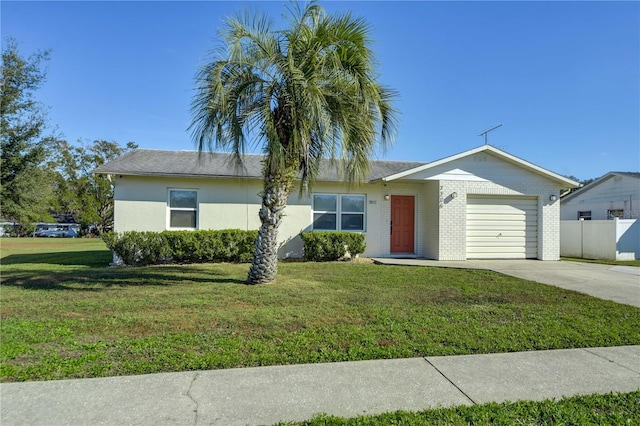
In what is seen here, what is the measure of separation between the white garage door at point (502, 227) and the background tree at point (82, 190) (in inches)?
1418

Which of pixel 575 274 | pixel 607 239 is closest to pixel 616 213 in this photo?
pixel 607 239

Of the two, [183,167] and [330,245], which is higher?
[183,167]

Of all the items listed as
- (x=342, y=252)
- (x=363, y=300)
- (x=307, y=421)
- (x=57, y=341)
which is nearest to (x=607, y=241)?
(x=342, y=252)

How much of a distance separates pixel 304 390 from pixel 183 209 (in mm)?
10991

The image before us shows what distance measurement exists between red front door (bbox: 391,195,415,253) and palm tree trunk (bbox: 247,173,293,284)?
23.2 ft

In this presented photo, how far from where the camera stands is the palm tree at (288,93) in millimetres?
7426

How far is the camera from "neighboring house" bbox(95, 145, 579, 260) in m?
12.8

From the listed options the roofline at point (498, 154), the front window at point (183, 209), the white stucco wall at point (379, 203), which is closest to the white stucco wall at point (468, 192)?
the white stucco wall at point (379, 203)

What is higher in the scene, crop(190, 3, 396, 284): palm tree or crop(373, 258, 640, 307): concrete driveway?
crop(190, 3, 396, 284): palm tree

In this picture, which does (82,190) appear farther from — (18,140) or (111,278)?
(111,278)

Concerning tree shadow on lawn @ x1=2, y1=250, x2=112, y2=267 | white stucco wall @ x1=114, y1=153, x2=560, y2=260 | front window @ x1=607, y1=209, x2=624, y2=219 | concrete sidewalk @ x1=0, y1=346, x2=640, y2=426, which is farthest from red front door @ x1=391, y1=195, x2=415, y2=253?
front window @ x1=607, y1=209, x2=624, y2=219

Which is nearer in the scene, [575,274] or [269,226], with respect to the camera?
[269,226]

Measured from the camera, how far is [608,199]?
21.2 meters

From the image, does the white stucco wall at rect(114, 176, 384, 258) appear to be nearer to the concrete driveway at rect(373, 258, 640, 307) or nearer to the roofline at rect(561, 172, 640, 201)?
the concrete driveway at rect(373, 258, 640, 307)
